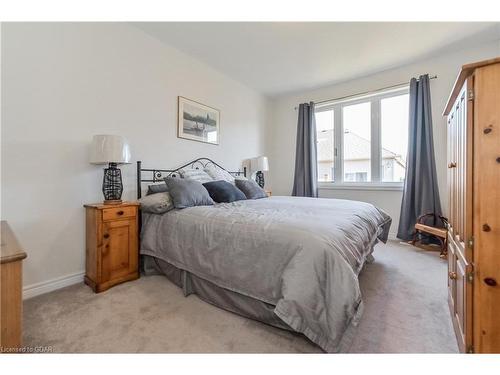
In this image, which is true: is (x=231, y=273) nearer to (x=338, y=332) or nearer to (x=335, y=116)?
(x=338, y=332)

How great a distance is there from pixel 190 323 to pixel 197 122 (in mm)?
2492

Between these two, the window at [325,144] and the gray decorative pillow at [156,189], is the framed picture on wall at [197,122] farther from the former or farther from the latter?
the window at [325,144]

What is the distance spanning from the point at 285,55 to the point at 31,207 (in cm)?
316

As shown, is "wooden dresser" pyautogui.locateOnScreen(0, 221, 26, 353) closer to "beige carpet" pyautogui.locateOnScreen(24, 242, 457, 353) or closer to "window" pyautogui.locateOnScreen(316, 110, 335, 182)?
"beige carpet" pyautogui.locateOnScreen(24, 242, 457, 353)

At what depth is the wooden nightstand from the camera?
184 cm

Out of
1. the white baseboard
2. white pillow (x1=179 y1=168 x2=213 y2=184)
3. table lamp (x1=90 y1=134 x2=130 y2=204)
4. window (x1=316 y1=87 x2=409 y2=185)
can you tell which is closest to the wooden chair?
window (x1=316 y1=87 x2=409 y2=185)

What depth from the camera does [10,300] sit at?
0.88 m

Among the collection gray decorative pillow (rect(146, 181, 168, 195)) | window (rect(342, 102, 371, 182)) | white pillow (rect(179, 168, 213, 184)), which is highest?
window (rect(342, 102, 371, 182))

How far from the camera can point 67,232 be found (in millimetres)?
2000

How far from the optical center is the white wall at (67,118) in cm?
173

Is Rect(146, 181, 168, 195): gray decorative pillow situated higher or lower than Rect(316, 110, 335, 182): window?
lower

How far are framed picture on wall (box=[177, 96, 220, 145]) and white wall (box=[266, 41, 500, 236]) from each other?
63.5 inches

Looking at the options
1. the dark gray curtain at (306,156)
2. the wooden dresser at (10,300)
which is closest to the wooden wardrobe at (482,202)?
the wooden dresser at (10,300)
